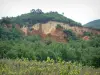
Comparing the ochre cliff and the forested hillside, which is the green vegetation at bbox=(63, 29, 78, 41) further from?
the ochre cliff

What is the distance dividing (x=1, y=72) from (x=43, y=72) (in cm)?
124

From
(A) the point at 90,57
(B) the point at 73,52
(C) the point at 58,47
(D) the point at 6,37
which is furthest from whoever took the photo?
(D) the point at 6,37

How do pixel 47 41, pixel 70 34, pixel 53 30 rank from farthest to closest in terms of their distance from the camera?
pixel 53 30, pixel 70 34, pixel 47 41

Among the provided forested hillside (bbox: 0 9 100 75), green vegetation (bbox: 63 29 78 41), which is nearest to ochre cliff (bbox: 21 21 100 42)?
forested hillside (bbox: 0 9 100 75)

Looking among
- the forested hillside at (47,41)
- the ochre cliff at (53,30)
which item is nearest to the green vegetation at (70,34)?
the forested hillside at (47,41)

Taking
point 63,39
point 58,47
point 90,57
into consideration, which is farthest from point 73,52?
point 63,39

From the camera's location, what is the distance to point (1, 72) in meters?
7.05

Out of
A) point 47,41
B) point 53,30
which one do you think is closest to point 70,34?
point 53,30

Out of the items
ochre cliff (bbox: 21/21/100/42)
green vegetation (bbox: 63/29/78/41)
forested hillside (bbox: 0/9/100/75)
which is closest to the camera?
forested hillside (bbox: 0/9/100/75)

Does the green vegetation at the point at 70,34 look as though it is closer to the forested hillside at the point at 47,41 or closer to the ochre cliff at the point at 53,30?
the forested hillside at the point at 47,41

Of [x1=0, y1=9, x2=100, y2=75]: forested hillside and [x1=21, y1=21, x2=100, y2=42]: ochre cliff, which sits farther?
[x1=21, y1=21, x2=100, y2=42]: ochre cliff

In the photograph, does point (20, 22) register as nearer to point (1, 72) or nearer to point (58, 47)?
point (58, 47)

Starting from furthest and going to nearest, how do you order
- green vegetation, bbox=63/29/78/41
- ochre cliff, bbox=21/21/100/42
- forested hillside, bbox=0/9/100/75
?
green vegetation, bbox=63/29/78/41, ochre cliff, bbox=21/21/100/42, forested hillside, bbox=0/9/100/75

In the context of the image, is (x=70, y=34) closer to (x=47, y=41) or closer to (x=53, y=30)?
(x=53, y=30)
